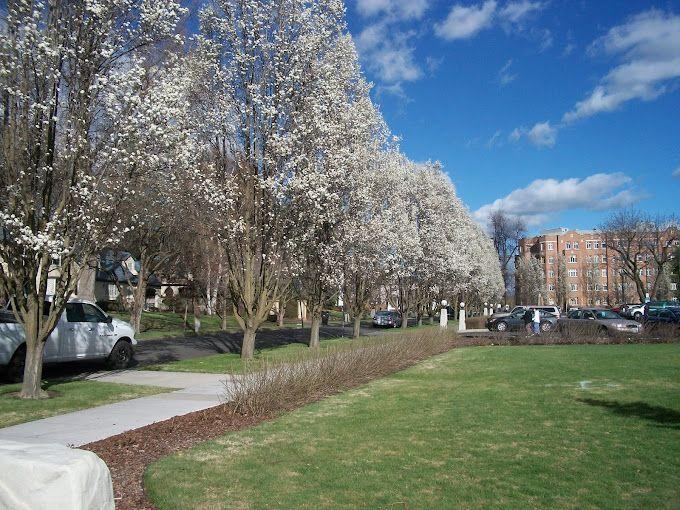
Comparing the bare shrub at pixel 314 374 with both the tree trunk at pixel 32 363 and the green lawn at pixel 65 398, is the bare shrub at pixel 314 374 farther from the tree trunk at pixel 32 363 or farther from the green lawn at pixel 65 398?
the tree trunk at pixel 32 363

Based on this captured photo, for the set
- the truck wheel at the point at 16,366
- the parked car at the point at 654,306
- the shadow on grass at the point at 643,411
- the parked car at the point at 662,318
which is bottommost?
the shadow on grass at the point at 643,411

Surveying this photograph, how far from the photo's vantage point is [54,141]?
10.9m

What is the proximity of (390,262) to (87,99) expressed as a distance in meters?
18.7

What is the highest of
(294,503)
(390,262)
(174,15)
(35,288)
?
(174,15)

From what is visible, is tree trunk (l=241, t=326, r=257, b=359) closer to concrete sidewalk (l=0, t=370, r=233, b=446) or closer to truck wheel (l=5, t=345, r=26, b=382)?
concrete sidewalk (l=0, t=370, r=233, b=446)

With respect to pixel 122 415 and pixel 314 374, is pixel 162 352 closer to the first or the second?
pixel 314 374

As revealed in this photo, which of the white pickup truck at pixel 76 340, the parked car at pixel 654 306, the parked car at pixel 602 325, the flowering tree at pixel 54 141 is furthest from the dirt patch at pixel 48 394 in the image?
the parked car at pixel 654 306

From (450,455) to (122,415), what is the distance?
17.2 feet

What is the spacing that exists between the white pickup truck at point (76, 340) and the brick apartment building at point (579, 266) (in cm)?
9467

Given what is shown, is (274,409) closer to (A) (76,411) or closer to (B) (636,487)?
(A) (76,411)

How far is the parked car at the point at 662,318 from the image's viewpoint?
26419 mm

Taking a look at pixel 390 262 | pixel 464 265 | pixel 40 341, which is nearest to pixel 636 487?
pixel 40 341

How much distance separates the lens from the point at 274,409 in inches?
367

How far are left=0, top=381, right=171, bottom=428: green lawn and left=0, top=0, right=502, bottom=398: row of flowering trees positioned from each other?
1.69 ft
